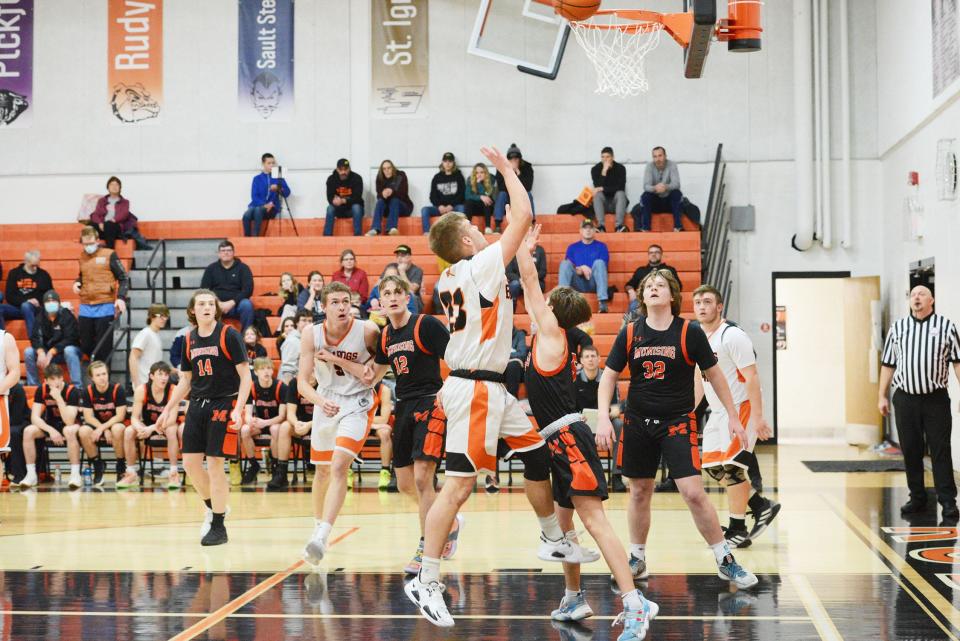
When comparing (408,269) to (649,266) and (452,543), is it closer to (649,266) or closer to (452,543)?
(649,266)

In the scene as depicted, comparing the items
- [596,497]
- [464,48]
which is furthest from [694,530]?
[464,48]

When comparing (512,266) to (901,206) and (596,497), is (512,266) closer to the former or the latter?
(901,206)

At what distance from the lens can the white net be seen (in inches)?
541

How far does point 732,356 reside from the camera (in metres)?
7.43

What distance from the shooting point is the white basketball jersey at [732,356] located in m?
7.41

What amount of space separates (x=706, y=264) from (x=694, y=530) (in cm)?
840

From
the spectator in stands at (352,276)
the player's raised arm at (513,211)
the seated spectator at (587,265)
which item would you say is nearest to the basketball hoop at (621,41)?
the seated spectator at (587,265)

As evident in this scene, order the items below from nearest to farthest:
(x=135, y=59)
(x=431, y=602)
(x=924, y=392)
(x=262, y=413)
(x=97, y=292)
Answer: (x=431, y=602) < (x=924, y=392) < (x=262, y=413) < (x=97, y=292) < (x=135, y=59)

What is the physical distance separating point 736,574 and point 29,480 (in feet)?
29.0

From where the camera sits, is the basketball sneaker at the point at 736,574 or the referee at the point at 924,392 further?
the referee at the point at 924,392

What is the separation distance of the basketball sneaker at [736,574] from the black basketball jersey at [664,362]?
89 centimetres

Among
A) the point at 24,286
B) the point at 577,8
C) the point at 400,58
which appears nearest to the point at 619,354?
the point at 577,8

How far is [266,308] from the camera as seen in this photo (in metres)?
16.4

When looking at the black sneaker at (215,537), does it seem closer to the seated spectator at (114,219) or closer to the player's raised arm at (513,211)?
the player's raised arm at (513,211)
